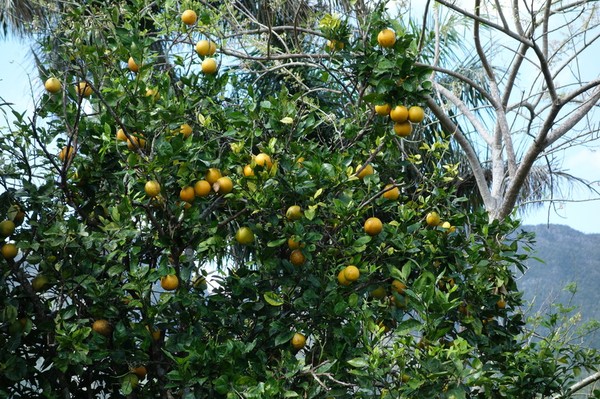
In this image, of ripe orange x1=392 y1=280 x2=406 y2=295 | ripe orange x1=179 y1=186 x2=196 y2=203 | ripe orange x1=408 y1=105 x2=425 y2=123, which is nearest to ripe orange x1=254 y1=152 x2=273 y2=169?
ripe orange x1=179 y1=186 x2=196 y2=203

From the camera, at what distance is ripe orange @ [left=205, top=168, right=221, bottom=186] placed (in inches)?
102

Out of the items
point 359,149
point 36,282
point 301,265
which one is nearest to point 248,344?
point 301,265

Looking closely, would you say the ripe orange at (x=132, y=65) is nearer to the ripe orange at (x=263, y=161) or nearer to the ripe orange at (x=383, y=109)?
the ripe orange at (x=263, y=161)

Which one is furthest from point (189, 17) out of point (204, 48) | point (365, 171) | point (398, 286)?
point (398, 286)

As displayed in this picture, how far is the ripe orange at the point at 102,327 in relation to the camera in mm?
2619

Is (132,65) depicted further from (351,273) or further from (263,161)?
(351,273)

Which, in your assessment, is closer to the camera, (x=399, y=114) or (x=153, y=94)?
(x=399, y=114)

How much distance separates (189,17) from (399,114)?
950 mm

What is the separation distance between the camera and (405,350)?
7.87ft

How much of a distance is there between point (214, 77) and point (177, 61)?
17 cm

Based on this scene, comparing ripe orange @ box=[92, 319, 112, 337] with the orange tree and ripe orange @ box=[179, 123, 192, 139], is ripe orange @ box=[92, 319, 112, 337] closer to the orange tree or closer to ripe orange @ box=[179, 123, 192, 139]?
the orange tree

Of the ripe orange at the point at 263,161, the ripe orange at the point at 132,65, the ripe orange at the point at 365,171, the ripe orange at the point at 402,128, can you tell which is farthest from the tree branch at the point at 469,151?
the ripe orange at the point at 263,161

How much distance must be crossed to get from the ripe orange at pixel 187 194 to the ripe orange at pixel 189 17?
0.81 m

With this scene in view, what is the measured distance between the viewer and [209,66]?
291 centimetres
